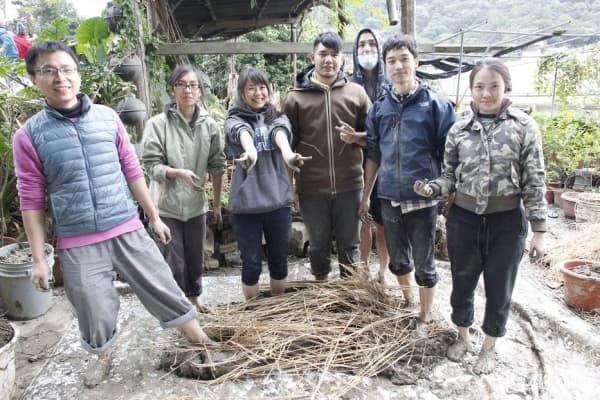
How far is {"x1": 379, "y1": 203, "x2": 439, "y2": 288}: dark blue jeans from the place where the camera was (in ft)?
8.41

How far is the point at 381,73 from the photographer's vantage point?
10.2 ft

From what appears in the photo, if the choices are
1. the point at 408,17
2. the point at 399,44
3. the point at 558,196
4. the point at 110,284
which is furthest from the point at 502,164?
the point at 558,196

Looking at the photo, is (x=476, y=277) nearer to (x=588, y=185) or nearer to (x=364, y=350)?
(x=364, y=350)

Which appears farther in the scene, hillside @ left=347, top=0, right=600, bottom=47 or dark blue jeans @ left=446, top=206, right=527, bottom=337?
hillside @ left=347, top=0, right=600, bottom=47

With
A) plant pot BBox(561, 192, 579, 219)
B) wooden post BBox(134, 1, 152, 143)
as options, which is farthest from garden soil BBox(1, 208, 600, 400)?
plant pot BBox(561, 192, 579, 219)

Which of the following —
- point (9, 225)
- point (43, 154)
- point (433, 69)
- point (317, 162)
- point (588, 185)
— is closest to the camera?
point (43, 154)

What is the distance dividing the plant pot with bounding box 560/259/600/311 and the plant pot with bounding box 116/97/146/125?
13.2 feet

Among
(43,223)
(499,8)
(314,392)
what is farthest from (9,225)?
(499,8)

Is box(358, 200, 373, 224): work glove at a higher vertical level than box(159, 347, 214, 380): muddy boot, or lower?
higher

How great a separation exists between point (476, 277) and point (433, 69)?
19.7 feet

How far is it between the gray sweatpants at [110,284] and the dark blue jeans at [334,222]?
1063 mm

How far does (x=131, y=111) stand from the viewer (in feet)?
12.8

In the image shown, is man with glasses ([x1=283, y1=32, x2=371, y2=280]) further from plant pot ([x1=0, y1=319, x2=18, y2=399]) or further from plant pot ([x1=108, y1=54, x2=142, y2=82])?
plant pot ([x1=108, y1=54, x2=142, y2=82])

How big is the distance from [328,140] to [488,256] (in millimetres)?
1260
